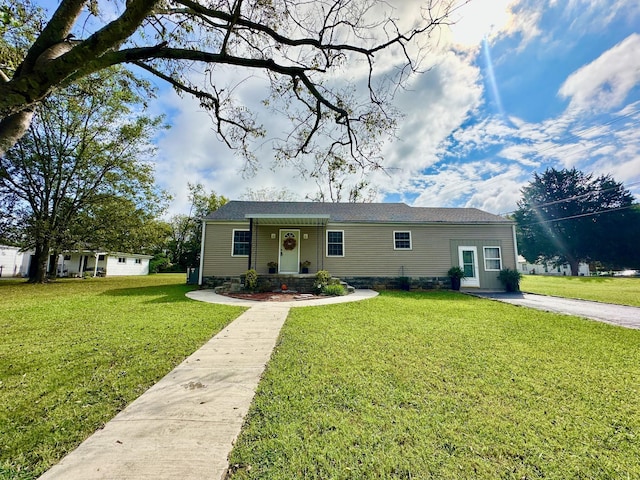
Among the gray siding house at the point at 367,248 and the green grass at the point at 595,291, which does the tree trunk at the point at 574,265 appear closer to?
the green grass at the point at 595,291

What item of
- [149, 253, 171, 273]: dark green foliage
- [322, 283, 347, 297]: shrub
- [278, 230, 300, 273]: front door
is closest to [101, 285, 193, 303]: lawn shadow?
[278, 230, 300, 273]: front door

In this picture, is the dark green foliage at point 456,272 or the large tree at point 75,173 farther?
the large tree at point 75,173

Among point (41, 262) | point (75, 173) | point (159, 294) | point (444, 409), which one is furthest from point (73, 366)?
point (75, 173)

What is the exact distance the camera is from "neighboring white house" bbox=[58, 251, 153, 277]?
918 inches

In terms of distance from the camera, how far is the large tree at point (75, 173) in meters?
15.1

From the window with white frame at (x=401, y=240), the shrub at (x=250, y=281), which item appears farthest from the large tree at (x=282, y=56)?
the window with white frame at (x=401, y=240)

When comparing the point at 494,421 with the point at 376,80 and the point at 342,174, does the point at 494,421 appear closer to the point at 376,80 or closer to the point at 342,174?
the point at 342,174

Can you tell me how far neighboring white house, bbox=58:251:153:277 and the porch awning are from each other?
18.6 metres

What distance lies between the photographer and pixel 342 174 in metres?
6.04

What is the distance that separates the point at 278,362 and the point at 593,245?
128 feet

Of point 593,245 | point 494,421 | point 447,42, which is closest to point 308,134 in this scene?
point 447,42

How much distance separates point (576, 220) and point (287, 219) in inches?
1352

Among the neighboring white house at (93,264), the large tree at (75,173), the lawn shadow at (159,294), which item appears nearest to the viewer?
the lawn shadow at (159,294)

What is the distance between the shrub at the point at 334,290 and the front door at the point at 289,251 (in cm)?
256
